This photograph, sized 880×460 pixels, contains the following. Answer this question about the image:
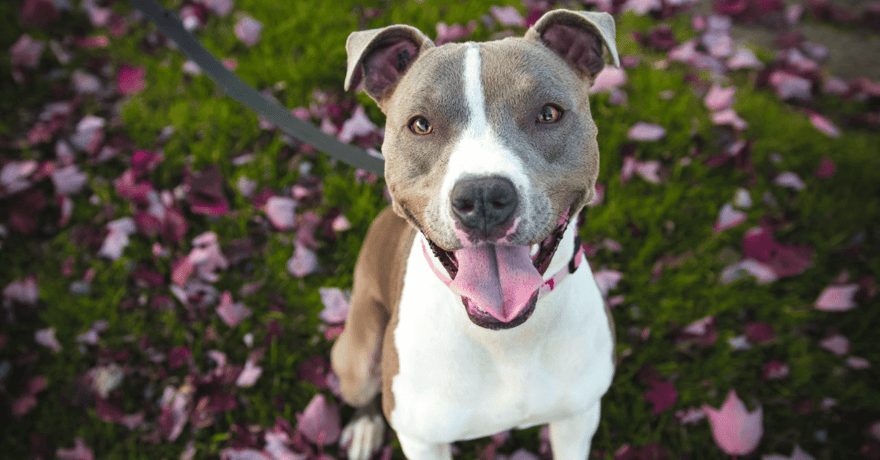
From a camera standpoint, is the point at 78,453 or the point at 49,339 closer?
the point at 78,453

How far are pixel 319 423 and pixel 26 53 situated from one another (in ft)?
12.9

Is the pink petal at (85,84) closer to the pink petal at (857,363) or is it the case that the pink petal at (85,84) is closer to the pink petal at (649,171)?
the pink petal at (649,171)

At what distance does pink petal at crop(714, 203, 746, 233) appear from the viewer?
3.39 m

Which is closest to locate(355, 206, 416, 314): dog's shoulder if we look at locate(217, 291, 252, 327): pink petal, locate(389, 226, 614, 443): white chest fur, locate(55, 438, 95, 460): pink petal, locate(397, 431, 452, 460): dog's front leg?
locate(389, 226, 614, 443): white chest fur

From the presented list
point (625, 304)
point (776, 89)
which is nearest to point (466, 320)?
point (625, 304)

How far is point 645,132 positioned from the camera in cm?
367

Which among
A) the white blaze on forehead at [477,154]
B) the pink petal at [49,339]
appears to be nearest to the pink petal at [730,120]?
the white blaze on forehead at [477,154]

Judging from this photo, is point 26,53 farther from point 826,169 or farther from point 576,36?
point 826,169

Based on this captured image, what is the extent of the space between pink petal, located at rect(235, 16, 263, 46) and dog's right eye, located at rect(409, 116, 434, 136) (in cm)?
319

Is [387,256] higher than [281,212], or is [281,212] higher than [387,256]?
[387,256]

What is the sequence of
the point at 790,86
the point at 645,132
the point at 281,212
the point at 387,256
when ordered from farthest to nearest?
the point at 790,86 < the point at 645,132 < the point at 281,212 < the point at 387,256

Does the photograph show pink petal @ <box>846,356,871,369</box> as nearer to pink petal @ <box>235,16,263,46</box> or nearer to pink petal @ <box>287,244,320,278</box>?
pink petal @ <box>287,244,320,278</box>

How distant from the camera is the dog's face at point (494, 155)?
60.2 inches

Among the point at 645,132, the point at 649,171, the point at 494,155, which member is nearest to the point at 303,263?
the point at 494,155
